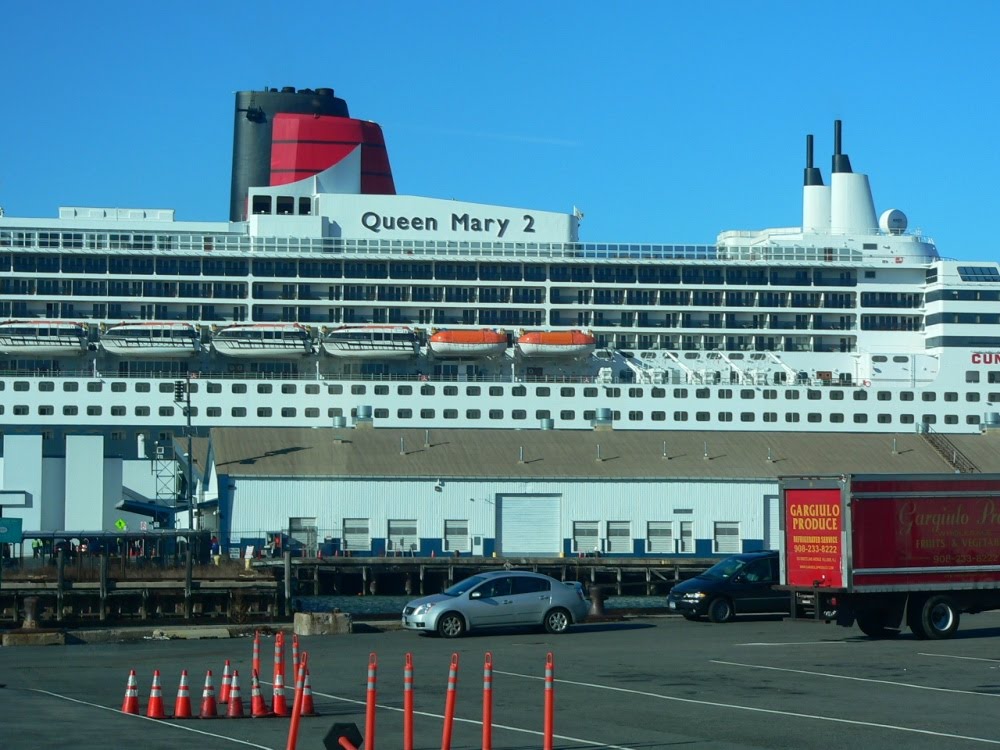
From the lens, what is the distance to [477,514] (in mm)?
57219

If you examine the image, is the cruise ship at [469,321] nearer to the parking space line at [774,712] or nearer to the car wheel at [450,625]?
the car wheel at [450,625]

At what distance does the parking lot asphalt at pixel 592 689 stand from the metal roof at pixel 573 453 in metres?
29.6

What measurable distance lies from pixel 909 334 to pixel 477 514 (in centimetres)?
2813

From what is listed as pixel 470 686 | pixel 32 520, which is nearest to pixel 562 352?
pixel 32 520

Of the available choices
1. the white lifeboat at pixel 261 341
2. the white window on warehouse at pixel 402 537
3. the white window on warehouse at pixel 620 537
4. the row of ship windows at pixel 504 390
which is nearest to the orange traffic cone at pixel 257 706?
the white window on warehouse at pixel 402 537

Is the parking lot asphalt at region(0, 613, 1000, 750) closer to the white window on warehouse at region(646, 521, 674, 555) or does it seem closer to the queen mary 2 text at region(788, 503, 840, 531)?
the queen mary 2 text at region(788, 503, 840, 531)

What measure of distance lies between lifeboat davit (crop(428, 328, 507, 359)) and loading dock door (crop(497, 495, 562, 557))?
46.0 feet

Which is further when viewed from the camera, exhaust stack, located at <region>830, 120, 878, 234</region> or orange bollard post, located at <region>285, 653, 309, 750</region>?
exhaust stack, located at <region>830, 120, 878, 234</region>

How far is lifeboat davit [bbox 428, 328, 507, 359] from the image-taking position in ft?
230

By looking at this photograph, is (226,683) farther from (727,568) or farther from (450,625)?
(727,568)

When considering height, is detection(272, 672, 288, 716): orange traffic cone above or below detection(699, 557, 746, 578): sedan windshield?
below

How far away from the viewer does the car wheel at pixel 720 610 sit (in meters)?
30.4

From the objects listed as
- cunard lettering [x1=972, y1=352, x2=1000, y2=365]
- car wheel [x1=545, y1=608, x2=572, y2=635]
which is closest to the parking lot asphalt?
car wheel [x1=545, y1=608, x2=572, y2=635]

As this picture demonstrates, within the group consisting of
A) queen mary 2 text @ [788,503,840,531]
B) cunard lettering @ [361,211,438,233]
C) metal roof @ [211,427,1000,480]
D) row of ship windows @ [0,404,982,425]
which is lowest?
queen mary 2 text @ [788,503,840,531]
